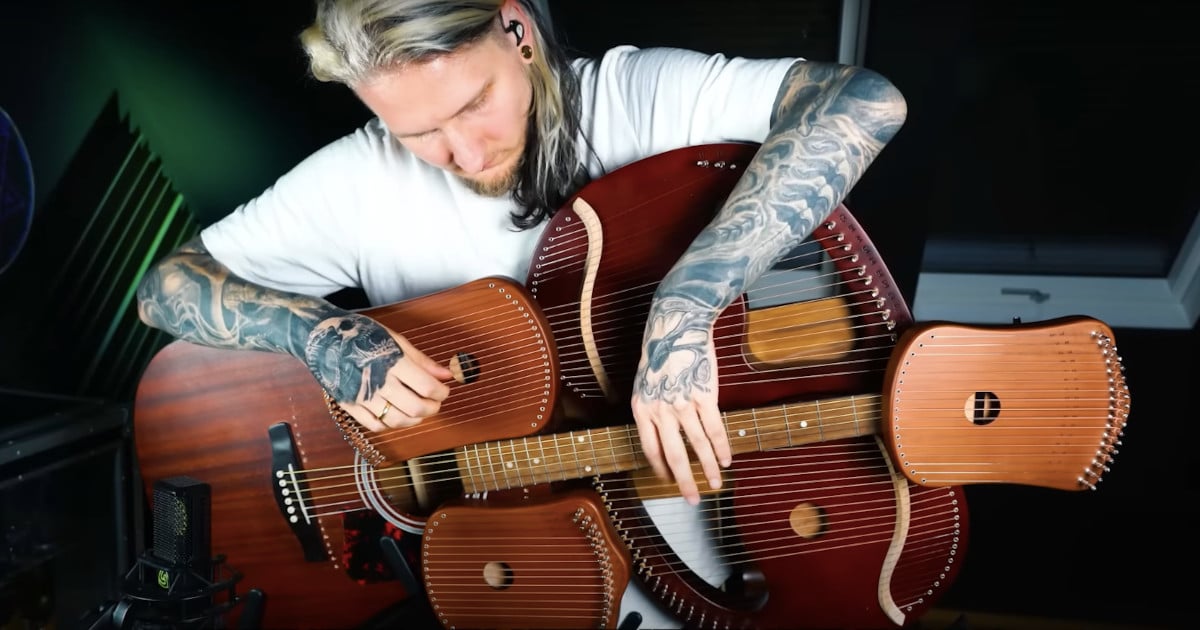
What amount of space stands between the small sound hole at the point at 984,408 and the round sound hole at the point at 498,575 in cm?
87

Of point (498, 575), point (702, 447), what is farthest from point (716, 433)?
point (498, 575)

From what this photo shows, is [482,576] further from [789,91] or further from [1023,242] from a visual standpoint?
[1023,242]

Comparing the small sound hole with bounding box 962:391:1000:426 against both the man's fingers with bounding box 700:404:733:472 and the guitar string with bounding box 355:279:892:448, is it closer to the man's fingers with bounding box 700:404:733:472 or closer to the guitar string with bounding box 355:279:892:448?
the guitar string with bounding box 355:279:892:448

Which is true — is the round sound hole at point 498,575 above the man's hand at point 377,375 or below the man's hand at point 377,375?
below

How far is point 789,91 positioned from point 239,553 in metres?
1.50

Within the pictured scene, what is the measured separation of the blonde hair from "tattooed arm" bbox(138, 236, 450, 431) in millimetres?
392

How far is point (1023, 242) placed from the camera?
1.95 meters

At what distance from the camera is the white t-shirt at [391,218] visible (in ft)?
5.56

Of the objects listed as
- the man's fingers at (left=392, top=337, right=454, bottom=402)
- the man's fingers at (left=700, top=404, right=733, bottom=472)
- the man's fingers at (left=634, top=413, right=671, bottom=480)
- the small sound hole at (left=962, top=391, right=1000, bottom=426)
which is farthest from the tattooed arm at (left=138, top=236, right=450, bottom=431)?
the small sound hole at (left=962, top=391, right=1000, bottom=426)

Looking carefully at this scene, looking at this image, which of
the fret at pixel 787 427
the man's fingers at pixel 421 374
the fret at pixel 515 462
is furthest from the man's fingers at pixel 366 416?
the fret at pixel 787 427

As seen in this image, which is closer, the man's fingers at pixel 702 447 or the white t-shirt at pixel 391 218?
the man's fingers at pixel 702 447

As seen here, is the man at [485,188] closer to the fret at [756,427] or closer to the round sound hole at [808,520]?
the fret at [756,427]

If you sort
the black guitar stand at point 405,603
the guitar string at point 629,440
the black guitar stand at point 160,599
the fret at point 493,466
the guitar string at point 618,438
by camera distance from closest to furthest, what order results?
the guitar string at point 629,440
the guitar string at point 618,438
the black guitar stand at point 160,599
the fret at point 493,466
the black guitar stand at point 405,603

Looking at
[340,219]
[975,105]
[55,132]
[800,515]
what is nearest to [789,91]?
[975,105]
